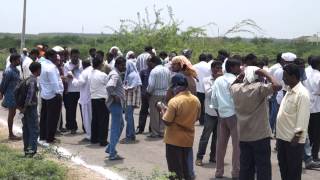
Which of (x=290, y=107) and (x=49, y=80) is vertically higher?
(x=49, y=80)

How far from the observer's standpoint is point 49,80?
1056 centimetres

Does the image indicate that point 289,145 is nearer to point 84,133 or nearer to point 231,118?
point 231,118

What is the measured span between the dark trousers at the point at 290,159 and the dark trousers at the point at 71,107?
6.20 meters

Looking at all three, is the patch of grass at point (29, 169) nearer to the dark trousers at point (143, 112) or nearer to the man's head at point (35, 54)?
the dark trousers at point (143, 112)

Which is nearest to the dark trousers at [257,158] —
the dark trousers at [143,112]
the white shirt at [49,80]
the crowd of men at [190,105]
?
the crowd of men at [190,105]

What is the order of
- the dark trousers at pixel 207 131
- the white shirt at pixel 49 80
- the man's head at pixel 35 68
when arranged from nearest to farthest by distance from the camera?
the dark trousers at pixel 207 131, the man's head at pixel 35 68, the white shirt at pixel 49 80

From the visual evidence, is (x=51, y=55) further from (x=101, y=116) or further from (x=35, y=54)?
(x=35, y=54)

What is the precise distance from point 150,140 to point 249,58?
9.00 feet

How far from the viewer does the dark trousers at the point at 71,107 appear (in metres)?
12.2

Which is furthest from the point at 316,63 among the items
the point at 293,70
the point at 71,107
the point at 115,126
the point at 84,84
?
the point at 71,107

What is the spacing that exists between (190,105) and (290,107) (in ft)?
4.12

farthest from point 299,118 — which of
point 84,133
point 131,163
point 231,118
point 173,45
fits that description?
point 173,45

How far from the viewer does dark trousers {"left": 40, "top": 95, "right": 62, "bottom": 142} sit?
35.2 feet

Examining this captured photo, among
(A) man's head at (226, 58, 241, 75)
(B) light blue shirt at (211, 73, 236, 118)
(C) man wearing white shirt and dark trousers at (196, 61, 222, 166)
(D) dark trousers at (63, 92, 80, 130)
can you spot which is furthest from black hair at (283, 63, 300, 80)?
(D) dark trousers at (63, 92, 80, 130)
